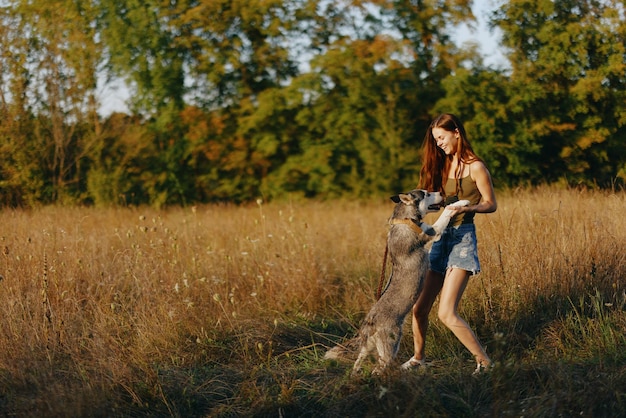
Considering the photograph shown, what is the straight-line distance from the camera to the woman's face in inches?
202

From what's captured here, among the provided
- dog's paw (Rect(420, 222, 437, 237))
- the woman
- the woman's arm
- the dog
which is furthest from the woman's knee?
the woman's arm

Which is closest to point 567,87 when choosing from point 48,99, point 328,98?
point 328,98

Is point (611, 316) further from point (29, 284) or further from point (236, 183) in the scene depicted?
point (236, 183)

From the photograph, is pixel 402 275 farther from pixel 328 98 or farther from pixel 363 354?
pixel 328 98

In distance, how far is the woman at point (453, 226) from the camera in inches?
195

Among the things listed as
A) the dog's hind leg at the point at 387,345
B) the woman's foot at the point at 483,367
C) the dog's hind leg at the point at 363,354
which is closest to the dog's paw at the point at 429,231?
the dog's hind leg at the point at 387,345

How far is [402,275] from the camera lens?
16.8 ft

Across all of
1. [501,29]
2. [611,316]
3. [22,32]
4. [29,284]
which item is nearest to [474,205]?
[611,316]

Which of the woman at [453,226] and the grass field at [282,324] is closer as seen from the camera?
the grass field at [282,324]

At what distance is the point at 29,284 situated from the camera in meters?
6.96

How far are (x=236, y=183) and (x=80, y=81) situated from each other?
496 centimetres

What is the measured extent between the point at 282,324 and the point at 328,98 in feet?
41.4

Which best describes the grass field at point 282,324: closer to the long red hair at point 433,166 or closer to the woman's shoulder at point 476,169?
the woman's shoulder at point 476,169

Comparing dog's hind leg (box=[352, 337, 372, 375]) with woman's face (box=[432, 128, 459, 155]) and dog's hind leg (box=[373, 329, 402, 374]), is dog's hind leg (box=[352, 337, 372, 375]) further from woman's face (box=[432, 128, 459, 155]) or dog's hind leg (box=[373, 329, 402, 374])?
woman's face (box=[432, 128, 459, 155])
